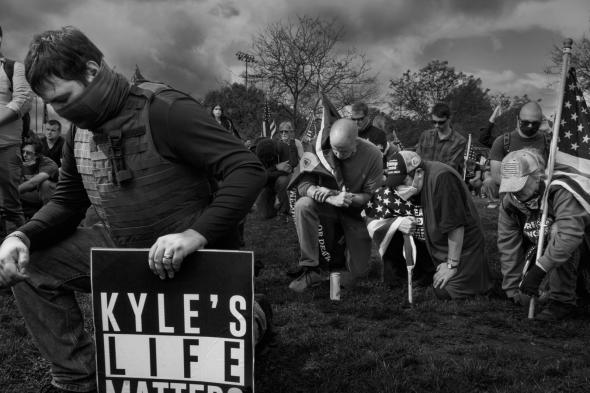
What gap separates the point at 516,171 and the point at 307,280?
2091 mm

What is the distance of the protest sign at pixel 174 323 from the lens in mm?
2123

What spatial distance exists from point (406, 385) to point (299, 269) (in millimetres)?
2689

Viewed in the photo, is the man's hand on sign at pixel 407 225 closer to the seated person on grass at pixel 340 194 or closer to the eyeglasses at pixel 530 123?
the seated person on grass at pixel 340 194

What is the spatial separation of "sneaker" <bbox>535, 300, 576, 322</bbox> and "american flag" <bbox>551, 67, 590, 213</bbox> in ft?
2.64

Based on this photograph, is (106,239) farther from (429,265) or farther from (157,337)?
(429,265)

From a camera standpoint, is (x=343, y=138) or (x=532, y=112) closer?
(x=343, y=138)

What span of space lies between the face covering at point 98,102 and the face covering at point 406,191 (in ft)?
9.94

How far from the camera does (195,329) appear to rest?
218 centimetres

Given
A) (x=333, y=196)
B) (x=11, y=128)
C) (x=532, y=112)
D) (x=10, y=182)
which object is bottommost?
(x=333, y=196)

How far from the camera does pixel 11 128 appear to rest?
5.36 metres

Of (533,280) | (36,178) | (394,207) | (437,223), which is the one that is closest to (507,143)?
(394,207)

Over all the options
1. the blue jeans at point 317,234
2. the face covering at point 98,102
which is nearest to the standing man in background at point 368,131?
the blue jeans at point 317,234

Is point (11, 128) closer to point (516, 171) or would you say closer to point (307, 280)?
point (307, 280)

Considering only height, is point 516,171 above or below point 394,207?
above
